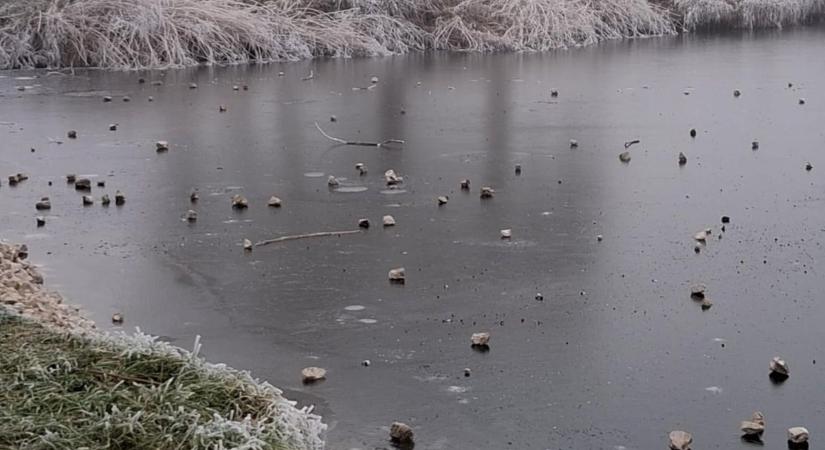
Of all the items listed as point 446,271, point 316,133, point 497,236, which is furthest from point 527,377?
point 316,133

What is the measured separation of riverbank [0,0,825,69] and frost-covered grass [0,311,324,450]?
13.6 m

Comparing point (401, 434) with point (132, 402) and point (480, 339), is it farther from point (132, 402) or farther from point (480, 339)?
point (480, 339)

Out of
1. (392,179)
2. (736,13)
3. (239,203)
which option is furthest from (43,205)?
(736,13)

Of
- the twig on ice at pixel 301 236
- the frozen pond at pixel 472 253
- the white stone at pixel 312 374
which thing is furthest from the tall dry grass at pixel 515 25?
the white stone at pixel 312 374

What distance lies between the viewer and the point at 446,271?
6438 millimetres

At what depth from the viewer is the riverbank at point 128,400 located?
144 inches

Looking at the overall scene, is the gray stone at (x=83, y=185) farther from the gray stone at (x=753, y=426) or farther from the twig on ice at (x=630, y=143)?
the gray stone at (x=753, y=426)

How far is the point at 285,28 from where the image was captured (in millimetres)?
19328

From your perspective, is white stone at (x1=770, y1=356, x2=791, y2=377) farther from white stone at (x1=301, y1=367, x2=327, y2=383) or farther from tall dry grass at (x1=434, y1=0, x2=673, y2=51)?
tall dry grass at (x1=434, y1=0, x2=673, y2=51)

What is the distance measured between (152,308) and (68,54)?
12708mm

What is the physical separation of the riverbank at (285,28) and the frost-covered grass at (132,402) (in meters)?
13.6

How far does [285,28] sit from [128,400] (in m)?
15.8

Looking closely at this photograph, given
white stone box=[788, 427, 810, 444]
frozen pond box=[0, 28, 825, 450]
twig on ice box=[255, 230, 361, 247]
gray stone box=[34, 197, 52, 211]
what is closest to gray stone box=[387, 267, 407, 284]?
frozen pond box=[0, 28, 825, 450]

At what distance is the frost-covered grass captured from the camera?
367 cm
